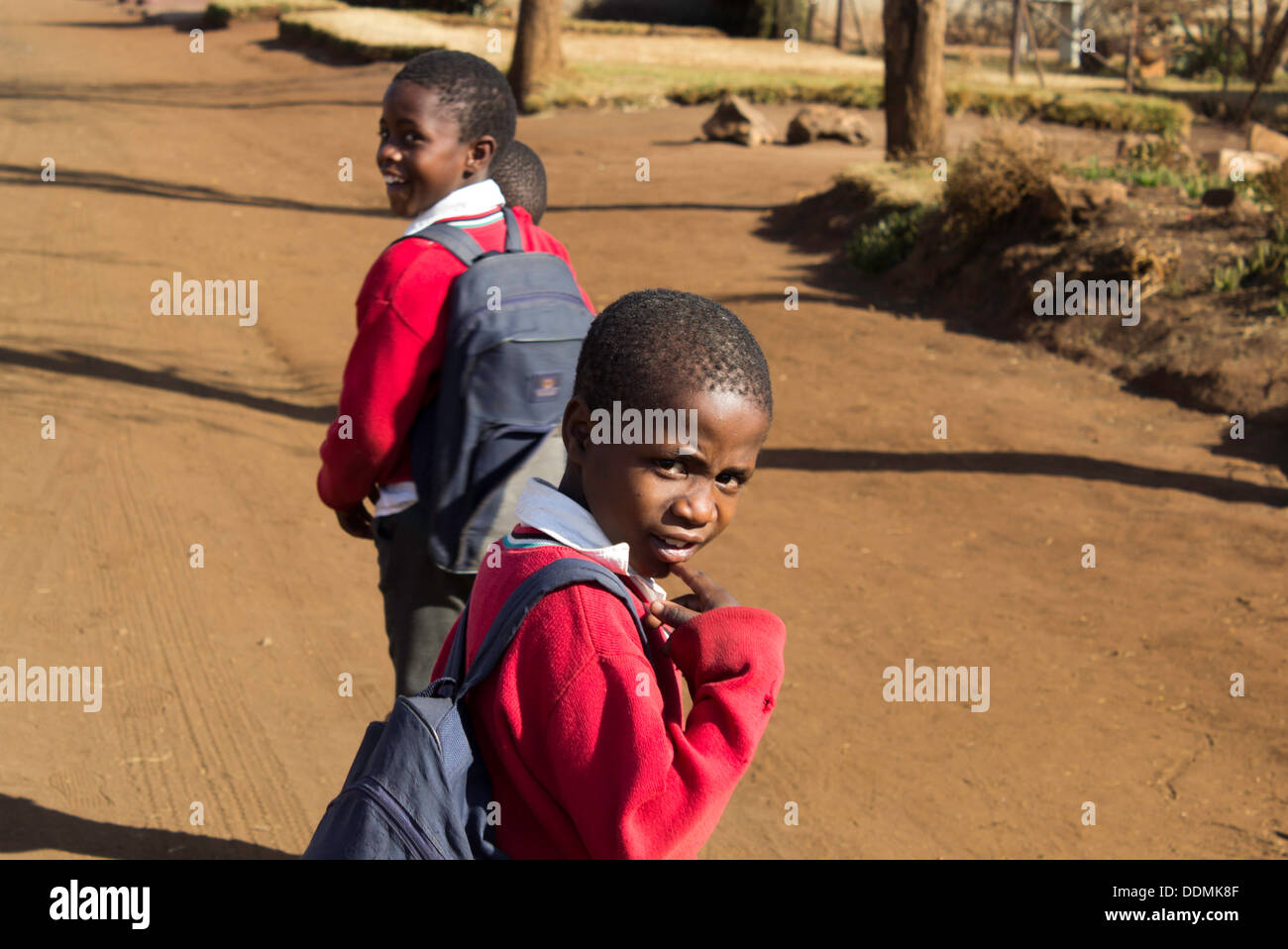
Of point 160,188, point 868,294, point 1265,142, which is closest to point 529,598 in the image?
point 868,294

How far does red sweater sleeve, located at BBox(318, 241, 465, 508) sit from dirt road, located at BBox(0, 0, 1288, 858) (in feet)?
5.18

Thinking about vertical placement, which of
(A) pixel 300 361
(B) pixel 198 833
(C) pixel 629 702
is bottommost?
(B) pixel 198 833

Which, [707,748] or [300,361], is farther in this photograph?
[300,361]

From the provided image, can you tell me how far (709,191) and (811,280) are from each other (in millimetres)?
3836

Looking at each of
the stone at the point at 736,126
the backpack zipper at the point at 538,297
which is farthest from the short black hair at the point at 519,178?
the stone at the point at 736,126

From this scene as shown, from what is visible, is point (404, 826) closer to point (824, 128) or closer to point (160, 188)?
point (160, 188)

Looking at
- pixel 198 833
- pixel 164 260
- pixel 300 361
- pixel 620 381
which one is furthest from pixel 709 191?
pixel 620 381

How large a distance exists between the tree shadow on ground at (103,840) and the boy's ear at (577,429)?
2.26m

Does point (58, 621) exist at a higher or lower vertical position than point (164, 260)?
lower

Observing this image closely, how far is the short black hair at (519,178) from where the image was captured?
352 cm

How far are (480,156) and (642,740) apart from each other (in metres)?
1.86

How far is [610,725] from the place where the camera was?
1.41m

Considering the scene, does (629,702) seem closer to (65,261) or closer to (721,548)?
(721,548)

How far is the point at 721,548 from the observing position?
595 centimetres
